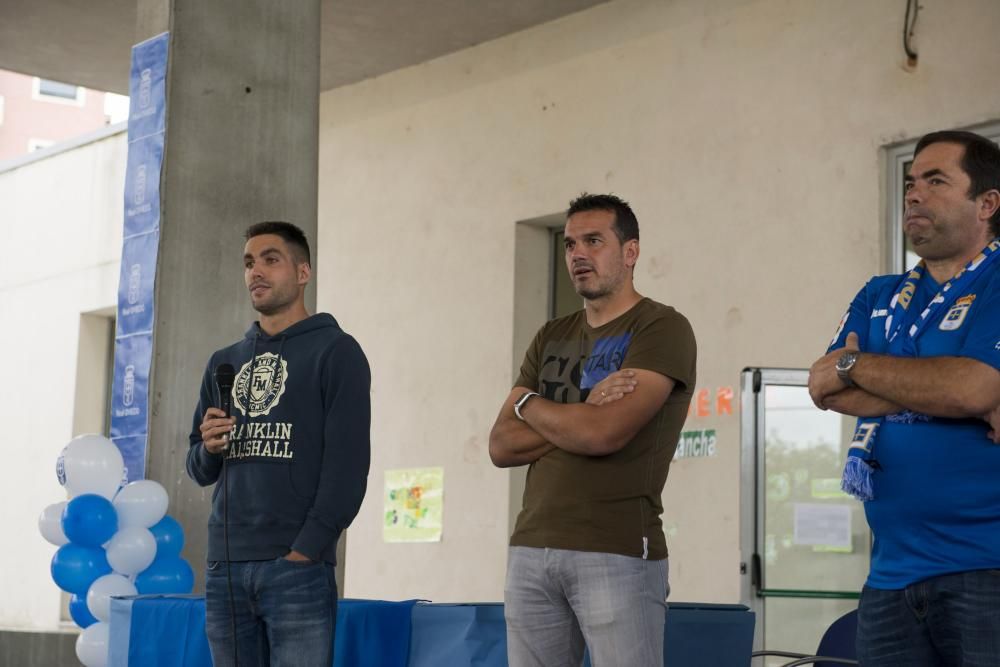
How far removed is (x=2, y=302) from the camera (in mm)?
11781

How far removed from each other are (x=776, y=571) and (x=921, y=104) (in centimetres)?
233

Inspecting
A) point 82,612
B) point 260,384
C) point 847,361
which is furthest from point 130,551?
point 847,361

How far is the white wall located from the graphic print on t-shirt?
7.98 metres

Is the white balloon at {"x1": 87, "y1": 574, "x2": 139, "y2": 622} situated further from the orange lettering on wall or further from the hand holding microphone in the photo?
the orange lettering on wall

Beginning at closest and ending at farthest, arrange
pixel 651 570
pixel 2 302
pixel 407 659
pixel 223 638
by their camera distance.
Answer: pixel 651 570, pixel 223 638, pixel 407 659, pixel 2 302

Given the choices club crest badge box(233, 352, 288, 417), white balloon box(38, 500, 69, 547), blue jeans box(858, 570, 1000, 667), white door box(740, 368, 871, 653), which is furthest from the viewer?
white door box(740, 368, 871, 653)

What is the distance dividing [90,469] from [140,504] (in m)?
0.23

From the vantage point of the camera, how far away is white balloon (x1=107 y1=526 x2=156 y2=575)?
4.81m

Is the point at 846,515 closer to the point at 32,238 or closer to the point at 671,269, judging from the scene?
the point at 671,269

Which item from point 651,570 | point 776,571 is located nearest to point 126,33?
point 776,571

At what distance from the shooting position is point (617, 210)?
315cm

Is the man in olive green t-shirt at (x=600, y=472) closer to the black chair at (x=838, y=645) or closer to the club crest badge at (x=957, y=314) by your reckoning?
the club crest badge at (x=957, y=314)

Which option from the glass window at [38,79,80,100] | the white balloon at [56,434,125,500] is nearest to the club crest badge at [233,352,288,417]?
the white balloon at [56,434,125,500]

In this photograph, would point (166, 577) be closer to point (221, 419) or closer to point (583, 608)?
point (221, 419)
